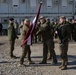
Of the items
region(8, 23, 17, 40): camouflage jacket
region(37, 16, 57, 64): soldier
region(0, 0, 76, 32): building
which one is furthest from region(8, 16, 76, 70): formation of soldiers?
region(0, 0, 76, 32): building

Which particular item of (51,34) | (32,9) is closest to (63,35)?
(51,34)

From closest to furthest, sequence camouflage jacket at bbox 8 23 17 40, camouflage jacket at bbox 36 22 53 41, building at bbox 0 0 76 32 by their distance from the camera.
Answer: camouflage jacket at bbox 36 22 53 41, camouflage jacket at bbox 8 23 17 40, building at bbox 0 0 76 32

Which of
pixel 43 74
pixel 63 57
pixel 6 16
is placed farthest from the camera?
pixel 6 16

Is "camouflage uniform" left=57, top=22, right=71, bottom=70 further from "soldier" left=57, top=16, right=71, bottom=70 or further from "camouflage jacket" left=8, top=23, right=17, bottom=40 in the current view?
"camouflage jacket" left=8, top=23, right=17, bottom=40

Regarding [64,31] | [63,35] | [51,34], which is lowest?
[51,34]

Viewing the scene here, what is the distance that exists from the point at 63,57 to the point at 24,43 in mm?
1692

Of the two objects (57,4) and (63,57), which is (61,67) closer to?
(63,57)

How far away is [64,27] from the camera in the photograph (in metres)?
10.6

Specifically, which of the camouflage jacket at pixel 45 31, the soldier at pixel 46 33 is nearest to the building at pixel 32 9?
the soldier at pixel 46 33

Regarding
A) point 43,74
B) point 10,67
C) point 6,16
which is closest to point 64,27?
point 43,74

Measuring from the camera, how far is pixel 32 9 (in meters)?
45.9

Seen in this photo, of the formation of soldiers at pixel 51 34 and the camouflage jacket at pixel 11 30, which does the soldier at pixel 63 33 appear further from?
the camouflage jacket at pixel 11 30

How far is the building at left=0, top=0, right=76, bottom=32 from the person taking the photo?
45406 mm

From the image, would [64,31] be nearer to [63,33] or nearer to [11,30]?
[63,33]
